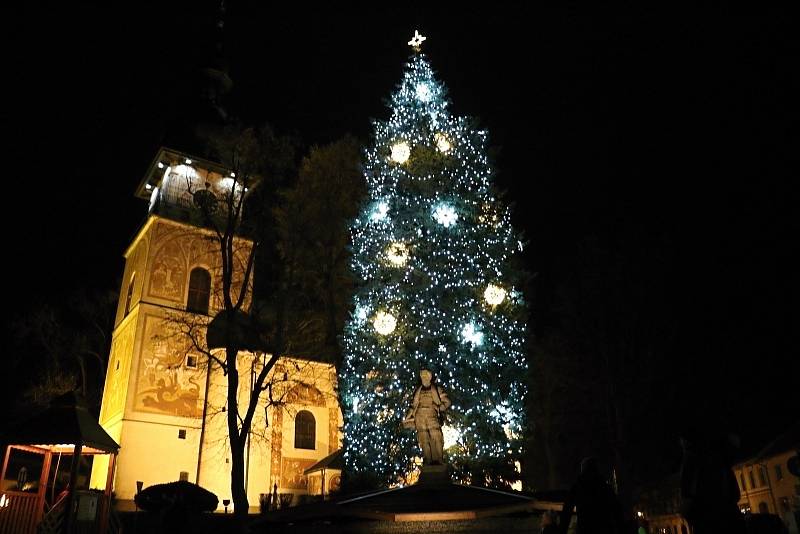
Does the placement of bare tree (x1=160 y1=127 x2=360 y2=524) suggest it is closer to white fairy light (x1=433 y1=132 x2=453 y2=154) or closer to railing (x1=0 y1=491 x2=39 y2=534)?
white fairy light (x1=433 y1=132 x2=453 y2=154)

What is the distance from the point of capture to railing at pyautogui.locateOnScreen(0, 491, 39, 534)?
49.8 feet

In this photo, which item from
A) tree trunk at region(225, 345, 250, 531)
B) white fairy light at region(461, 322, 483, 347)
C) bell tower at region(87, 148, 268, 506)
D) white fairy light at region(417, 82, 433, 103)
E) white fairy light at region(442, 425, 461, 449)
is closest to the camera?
tree trunk at region(225, 345, 250, 531)

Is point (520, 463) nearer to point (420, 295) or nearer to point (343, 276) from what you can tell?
point (420, 295)

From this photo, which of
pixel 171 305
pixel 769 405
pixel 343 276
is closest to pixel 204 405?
pixel 171 305

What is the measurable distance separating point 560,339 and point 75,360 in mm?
22374

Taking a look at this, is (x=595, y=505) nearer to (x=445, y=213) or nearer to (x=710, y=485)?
(x=710, y=485)

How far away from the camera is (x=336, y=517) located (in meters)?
9.52

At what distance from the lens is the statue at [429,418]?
12906 mm

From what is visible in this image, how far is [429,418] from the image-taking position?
42.7 feet

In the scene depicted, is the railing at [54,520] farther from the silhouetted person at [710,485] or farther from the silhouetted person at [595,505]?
the silhouetted person at [710,485]

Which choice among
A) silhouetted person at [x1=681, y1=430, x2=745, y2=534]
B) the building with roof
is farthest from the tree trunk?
the building with roof

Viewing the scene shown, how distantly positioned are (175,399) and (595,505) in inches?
903

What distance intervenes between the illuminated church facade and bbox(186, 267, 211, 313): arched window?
4 centimetres

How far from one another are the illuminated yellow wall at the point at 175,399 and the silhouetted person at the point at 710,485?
18.8 meters
